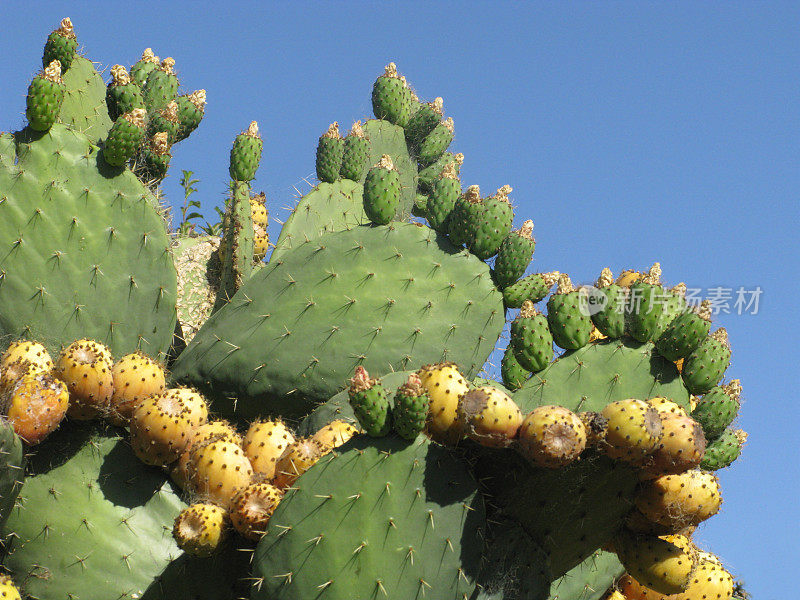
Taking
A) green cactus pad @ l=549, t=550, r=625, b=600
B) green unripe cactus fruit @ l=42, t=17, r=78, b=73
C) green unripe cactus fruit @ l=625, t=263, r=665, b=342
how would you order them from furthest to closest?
green unripe cactus fruit @ l=42, t=17, r=78, b=73 < green cactus pad @ l=549, t=550, r=625, b=600 < green unripe cactus fruit @ l=625, t=263, r=665, b=342

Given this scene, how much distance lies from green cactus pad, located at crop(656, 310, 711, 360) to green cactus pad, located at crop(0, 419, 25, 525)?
98.6 inches

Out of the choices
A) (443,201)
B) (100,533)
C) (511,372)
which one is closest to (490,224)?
(443,201)

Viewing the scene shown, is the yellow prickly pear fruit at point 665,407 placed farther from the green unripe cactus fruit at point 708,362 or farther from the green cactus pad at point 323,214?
the green cactus pad at point 323,214

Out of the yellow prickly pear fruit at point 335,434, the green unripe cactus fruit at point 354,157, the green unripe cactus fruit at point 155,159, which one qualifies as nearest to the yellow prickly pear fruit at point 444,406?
the yellow prickly pear fruit at point 335,434

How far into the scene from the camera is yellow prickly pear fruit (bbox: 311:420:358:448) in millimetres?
3654

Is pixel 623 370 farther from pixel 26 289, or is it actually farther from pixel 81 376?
pixel 26 289

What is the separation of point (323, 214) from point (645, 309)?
2080 millimetres

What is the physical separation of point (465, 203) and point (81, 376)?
198cm

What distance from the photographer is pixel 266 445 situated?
3768mm

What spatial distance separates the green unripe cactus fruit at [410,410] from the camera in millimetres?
3172

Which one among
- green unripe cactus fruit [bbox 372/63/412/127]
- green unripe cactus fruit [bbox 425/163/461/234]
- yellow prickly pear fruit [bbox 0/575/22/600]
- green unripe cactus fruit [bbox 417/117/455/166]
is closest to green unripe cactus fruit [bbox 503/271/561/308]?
green unripe cactus fruit [bbox 425/163/461/234]

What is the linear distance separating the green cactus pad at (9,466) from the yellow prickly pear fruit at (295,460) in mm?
894

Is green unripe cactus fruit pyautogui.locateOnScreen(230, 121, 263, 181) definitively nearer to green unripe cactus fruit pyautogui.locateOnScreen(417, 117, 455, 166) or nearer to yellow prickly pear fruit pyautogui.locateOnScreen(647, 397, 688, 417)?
green unripe cactus fruit pyautogui.locateOnScreen(417, 117, 455, 166)

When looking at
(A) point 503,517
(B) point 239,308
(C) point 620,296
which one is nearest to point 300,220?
(B) point 239,308
